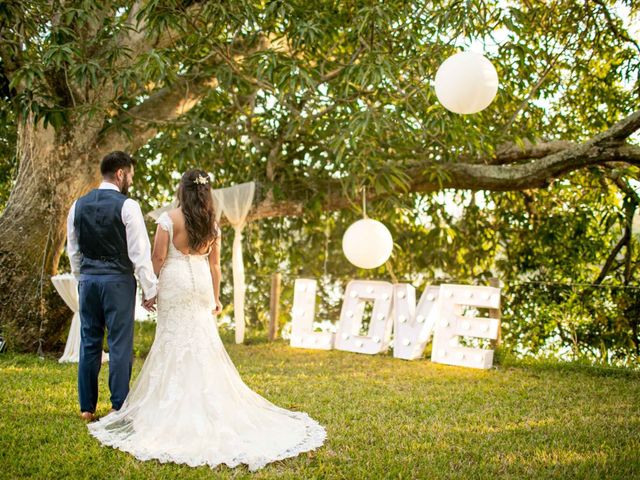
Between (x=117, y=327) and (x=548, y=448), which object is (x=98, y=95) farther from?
(x=548, y=448)

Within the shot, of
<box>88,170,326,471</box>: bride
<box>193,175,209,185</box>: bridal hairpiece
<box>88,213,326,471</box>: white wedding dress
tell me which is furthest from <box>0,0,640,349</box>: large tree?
<box>88,213,326,471</box>: white wedding dress

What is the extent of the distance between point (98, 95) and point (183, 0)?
47.2 inches

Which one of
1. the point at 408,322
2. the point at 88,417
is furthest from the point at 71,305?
the point at 408,322

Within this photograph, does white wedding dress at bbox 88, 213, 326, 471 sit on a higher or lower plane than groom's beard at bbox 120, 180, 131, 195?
lower

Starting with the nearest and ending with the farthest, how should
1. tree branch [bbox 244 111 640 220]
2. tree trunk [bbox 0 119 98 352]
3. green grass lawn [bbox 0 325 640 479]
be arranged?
green grass lawn [bbox 0 325 640 479] → tree branch [bbox 244 111 640 220] → tree trunk [bbox 0 119 98 352]

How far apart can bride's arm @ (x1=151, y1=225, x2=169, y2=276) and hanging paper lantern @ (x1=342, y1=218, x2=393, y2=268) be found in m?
2.94

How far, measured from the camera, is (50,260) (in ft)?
21.9

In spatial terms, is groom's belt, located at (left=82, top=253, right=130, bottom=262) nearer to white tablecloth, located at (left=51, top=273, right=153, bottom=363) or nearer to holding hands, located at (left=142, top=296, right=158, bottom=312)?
holding hands, located at (left=142, top=296, right=158, bottom=312)

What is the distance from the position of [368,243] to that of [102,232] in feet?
10.5

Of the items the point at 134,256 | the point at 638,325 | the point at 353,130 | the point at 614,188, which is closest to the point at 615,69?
the point at 614,188

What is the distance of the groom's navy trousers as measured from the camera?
3.83 m

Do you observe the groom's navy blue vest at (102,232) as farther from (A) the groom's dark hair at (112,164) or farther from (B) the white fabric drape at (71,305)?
(B) the white fabric drape at (71,305)

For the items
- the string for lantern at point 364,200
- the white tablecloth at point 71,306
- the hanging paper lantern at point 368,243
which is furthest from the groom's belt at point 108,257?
the string for lantern at point 364,200

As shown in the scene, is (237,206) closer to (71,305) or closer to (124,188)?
(71,305)
